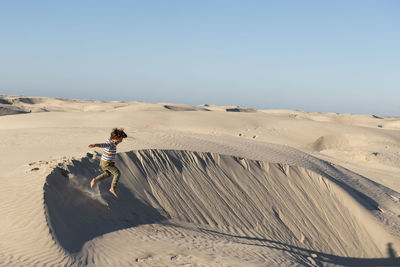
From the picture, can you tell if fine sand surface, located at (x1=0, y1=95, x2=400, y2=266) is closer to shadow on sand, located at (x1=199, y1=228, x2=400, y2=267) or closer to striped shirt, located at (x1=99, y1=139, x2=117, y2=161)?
shadow on sand, located at (x1=199, y1=228, x2=400, y2=267)

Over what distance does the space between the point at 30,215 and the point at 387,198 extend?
15.0 m

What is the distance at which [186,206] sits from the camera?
1159 cm

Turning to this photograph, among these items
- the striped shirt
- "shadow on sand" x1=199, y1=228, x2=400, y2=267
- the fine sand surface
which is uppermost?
the striped shirt

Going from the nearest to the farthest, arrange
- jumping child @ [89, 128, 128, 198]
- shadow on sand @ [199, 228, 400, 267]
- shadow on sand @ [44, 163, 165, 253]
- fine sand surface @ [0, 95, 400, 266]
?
fine sand surface @ [0, 95, 400, 266] < shadow on sand @ [44, 163, 165, 253] < jumping child @ [89, 128, 128, 198] < shadow on sand @ [199, 228, 400, 267]

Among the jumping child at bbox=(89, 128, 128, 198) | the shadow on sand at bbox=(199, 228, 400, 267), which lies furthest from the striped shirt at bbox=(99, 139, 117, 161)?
the shadow on sand at bbox=(199, 228, 400, 267)

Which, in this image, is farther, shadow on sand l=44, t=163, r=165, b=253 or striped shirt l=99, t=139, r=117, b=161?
striped shirt l=99, t=139, r=117, b=161

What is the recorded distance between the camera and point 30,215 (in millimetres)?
8102

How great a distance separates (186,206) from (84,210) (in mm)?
3316

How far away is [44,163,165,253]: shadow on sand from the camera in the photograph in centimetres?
806

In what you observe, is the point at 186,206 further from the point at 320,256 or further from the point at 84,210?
the point at 320,256

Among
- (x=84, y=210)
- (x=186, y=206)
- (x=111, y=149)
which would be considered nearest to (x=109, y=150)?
(x=111, y=149)

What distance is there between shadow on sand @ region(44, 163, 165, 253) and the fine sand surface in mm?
29

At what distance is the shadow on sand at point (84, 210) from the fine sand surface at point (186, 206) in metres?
0.03

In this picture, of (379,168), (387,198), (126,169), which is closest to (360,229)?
(387,198)
